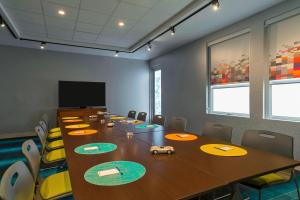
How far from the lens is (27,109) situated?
5316 millimetres

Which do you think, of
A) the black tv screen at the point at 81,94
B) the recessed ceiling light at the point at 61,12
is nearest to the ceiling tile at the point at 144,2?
the recessed ceiling light at the point at 61,12

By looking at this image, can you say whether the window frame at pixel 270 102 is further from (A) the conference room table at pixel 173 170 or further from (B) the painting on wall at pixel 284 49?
(A) the conference room table at pixel 173 170

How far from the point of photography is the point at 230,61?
12.8ft

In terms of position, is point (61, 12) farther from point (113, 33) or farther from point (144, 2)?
point (144, 2)

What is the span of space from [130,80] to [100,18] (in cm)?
339

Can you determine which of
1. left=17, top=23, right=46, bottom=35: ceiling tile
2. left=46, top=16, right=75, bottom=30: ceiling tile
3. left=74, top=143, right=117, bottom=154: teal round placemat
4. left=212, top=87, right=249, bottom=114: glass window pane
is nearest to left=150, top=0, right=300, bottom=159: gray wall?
left=212, top=87, right=249, bottom=114: glass window pane

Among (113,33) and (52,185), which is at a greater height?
(113,33)

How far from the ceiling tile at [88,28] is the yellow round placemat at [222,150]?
3406mm

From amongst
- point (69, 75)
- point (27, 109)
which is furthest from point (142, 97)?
point (27, 109)

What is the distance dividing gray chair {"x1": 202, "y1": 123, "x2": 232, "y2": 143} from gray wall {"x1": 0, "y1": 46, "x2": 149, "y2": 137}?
4.55 metres

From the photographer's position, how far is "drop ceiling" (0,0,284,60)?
114 inches

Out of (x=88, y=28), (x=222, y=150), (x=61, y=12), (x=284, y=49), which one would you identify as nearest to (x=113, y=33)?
(x=88, y=28)

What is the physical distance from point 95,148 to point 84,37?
3735 mm

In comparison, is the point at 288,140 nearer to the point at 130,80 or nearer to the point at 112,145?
the point at 112,145
